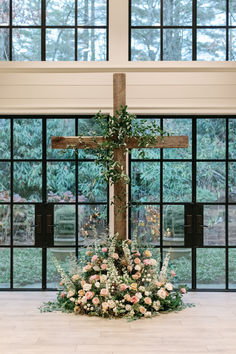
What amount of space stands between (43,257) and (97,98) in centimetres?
199

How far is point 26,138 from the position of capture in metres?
5.44

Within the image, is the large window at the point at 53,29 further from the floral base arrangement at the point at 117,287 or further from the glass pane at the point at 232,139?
the floral base arrangement at the point at 117,287

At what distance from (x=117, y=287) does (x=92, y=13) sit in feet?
10.6

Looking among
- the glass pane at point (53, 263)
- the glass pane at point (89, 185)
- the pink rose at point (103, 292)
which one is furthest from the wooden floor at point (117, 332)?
the glass pane at point (89, 185)

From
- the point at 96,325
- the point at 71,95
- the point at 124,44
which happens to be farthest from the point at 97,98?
the point at 96,325

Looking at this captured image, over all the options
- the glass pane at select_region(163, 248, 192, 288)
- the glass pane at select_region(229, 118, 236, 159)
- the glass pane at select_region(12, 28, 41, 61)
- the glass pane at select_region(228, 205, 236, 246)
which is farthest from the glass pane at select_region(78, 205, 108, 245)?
the glass pane at select_region(12, 28, 41, 61)

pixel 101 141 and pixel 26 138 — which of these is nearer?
pixel 101 141

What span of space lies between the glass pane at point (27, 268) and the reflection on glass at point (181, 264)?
1.53 metres

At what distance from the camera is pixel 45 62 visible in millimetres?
5320

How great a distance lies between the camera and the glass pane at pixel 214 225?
213 inches

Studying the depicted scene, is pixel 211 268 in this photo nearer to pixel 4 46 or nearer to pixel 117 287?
pixel 117 287

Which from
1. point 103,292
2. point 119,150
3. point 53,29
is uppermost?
point 53,29

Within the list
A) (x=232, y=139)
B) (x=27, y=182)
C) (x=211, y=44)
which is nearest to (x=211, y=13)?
(x=211, y=44)

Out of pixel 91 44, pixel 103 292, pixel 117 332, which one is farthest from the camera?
pixel 91 44
